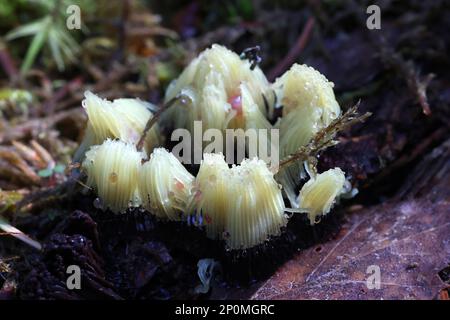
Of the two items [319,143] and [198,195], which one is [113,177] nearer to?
[198,195]

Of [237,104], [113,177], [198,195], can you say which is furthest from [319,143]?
[113,177]

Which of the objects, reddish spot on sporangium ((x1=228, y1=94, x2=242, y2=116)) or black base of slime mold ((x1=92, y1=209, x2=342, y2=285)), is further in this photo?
reddish spot on sporangium ((x1=228, y1=94, x2=242, y2=116))

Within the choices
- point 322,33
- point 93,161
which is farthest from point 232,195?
point 322,33

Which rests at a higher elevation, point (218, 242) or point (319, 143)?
point (319, 143)

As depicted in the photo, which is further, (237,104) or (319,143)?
(237,104)

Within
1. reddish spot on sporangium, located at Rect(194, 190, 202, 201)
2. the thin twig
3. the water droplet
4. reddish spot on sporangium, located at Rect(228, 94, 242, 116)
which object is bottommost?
reddish spot on sporangium, located at Rect(194, 190, 202, 201)

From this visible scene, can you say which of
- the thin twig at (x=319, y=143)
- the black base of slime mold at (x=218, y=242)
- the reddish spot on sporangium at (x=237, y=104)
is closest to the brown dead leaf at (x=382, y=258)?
the black base of slime mold at (x=218, y=242)

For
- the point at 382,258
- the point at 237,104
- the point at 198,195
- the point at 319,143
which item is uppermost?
the point at 237,104

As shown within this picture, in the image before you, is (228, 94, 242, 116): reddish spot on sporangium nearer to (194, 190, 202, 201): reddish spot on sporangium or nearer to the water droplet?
(194, 190, 202, 201): reddish spot on sporangium

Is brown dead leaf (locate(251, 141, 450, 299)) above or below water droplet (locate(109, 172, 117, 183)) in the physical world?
below

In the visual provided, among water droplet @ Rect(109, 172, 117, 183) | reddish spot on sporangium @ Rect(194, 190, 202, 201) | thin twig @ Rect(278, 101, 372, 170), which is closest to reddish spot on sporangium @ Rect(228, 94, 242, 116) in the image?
thin twig @ Rect(278, 101, 372, 170)

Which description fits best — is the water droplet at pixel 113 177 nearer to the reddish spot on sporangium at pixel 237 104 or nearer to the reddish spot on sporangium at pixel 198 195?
the reddish spot on sporangium at pixel 198 195
